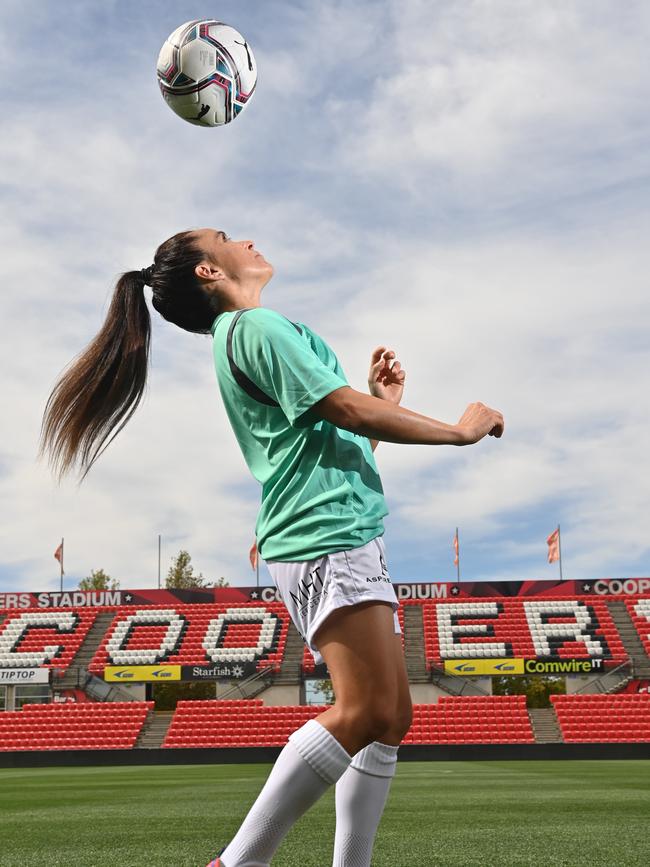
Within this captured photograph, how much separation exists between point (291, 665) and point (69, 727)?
7.82 meters

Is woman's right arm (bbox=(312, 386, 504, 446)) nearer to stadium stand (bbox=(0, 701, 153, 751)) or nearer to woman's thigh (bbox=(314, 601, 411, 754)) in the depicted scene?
woman's thigh (bbox=(314, 601, 411, 754))

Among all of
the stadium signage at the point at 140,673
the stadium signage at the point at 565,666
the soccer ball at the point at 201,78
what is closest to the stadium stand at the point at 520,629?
the stadium signage at the point at 565,666

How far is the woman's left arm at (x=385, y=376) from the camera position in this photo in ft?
10.2

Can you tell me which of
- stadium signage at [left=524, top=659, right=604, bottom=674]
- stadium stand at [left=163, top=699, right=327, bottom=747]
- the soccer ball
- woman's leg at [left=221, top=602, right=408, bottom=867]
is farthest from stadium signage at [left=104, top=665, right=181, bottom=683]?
woman's leg at [left=221, top=602, right=408, bottom=867]

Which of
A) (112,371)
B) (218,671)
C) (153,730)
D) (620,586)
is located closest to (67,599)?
(218,671)

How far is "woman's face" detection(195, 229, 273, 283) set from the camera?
9.02 ft

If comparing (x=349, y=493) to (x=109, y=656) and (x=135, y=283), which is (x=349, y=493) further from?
(x=109, y=656)

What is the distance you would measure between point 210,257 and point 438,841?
4.19 m

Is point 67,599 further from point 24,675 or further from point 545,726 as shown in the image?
point 545,726

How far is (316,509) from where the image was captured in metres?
2.33

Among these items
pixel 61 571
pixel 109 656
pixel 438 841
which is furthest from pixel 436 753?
pixel 61 571

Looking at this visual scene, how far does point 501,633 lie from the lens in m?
31.0

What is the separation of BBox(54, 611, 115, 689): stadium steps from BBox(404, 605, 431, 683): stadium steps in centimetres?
1101

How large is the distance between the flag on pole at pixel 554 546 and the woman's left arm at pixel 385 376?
34.6 metres
